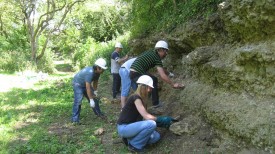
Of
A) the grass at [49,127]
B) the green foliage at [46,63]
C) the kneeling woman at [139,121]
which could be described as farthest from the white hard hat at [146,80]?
the green foliage at [46,63]

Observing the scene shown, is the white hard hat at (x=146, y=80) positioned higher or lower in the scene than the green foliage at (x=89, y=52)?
lower

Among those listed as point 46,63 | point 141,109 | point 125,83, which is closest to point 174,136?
point 141,109

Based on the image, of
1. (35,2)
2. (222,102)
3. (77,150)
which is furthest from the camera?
(35,2)

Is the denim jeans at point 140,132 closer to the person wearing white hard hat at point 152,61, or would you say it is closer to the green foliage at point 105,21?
the person wearing white hard hat at point 152,61

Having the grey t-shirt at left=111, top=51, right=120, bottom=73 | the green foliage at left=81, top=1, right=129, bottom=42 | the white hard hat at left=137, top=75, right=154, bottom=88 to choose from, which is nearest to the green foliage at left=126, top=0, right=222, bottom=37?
the grey t-shirt at left=111, top=51, right=120, bottom=73

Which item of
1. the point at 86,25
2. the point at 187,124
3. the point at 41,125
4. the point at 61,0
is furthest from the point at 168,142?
the point at 86,25

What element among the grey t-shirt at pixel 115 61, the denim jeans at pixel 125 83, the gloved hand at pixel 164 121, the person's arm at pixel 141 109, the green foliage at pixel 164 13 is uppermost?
the green foliage at pixel 164 13

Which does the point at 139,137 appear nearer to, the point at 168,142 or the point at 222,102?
the point at 168,142

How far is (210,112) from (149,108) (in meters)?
2.33

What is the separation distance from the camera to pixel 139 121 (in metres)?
5.75

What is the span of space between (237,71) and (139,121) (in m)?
1.98

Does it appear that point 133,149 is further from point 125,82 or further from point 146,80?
point 125,82

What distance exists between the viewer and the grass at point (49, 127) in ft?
20.6

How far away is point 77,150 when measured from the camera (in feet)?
20.1
